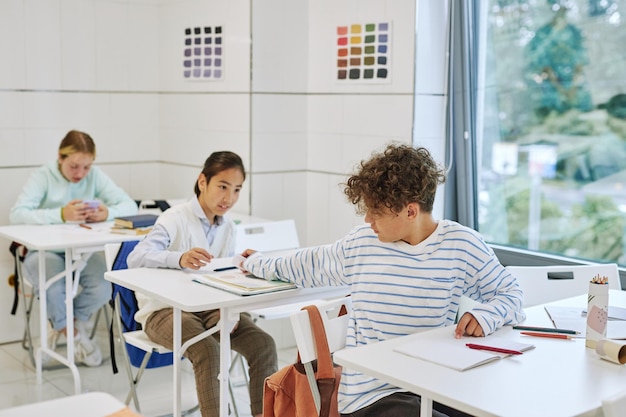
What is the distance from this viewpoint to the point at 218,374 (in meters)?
3.16

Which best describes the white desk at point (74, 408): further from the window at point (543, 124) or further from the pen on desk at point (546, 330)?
the window at point (543, 124)

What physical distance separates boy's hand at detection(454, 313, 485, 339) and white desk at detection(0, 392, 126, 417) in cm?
105

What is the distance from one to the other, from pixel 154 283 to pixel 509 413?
1.56 meters

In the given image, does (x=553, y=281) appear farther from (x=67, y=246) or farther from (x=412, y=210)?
(x=67, y=246)

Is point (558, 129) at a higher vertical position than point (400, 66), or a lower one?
lower

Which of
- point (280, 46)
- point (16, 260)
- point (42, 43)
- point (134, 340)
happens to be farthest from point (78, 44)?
point (134, 340)

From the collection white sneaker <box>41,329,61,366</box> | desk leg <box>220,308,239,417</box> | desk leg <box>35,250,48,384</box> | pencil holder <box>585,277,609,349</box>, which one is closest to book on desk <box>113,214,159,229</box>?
desk leg <box>35,250,48,384</box>

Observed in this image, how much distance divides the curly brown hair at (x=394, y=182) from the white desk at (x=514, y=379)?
0.40m

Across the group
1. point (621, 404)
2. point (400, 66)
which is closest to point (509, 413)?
point (621, 404)

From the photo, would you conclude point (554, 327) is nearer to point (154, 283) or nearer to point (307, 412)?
point (307, 412)

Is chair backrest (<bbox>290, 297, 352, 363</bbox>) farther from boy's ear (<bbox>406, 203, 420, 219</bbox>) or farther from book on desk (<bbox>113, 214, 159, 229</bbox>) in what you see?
book on desk (<bbox>113, 214, 159, 229</bbox>)

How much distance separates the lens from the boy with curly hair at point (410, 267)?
96.6 inches

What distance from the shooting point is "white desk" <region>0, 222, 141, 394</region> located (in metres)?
3.88

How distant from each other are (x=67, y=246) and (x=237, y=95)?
1.36 m
